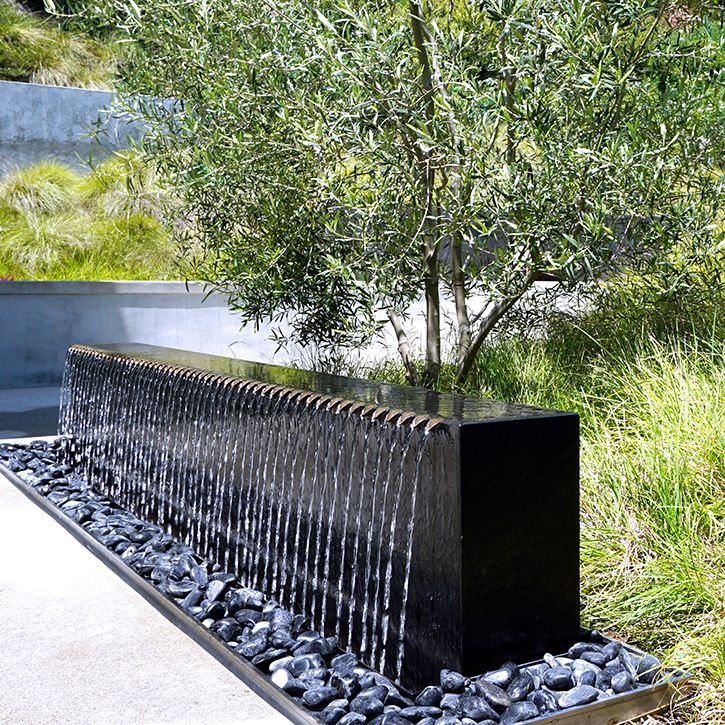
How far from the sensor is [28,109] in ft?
50.0

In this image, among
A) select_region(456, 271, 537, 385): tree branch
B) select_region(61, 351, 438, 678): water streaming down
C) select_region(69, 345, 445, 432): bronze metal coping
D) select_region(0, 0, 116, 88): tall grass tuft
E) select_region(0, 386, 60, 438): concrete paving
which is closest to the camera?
select_region(69, 345, 445, 432): bronze metal coping

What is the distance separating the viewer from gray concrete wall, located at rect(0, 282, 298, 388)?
450 inches

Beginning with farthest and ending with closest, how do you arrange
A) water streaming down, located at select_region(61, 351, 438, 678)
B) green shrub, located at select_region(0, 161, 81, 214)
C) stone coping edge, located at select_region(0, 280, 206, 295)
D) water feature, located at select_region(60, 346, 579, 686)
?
green shrub, located at select_region(0, 161, 81, 214)
stone coping edge, located at select_region(0, 280, 206, 295)
water streaming down, located at select_region(61, 351, 438, 678)
water feature, located at select_region(60, 346, 579, 686)

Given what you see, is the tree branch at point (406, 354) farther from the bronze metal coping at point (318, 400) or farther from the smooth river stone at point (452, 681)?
the smooth river stone at point (452, 681)

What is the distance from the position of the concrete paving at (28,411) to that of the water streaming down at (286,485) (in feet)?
8.17

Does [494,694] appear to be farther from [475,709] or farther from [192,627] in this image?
Answer: [192,627]

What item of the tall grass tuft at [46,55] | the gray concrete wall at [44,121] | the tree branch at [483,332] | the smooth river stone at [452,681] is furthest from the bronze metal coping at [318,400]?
the tall grass tuft at [46,55]

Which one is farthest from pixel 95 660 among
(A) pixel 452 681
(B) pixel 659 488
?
(B) pixel 659 488

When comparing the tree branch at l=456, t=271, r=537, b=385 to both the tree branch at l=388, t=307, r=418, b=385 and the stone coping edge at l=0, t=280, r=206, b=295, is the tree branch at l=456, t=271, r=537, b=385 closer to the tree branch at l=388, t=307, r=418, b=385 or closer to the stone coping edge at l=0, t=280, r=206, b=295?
the tree branch at l=388, t=307, r=418, b=385

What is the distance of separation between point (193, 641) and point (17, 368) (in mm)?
8687

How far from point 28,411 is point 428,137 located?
6.17m

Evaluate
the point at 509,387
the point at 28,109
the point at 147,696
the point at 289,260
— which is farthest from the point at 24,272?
the point at 147,696

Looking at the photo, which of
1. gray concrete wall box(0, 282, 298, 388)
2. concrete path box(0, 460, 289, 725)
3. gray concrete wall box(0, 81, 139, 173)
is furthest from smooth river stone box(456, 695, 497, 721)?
gray concrete wall box(0, 81, 139, 173)

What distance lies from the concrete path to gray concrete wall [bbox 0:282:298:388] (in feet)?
22.5
